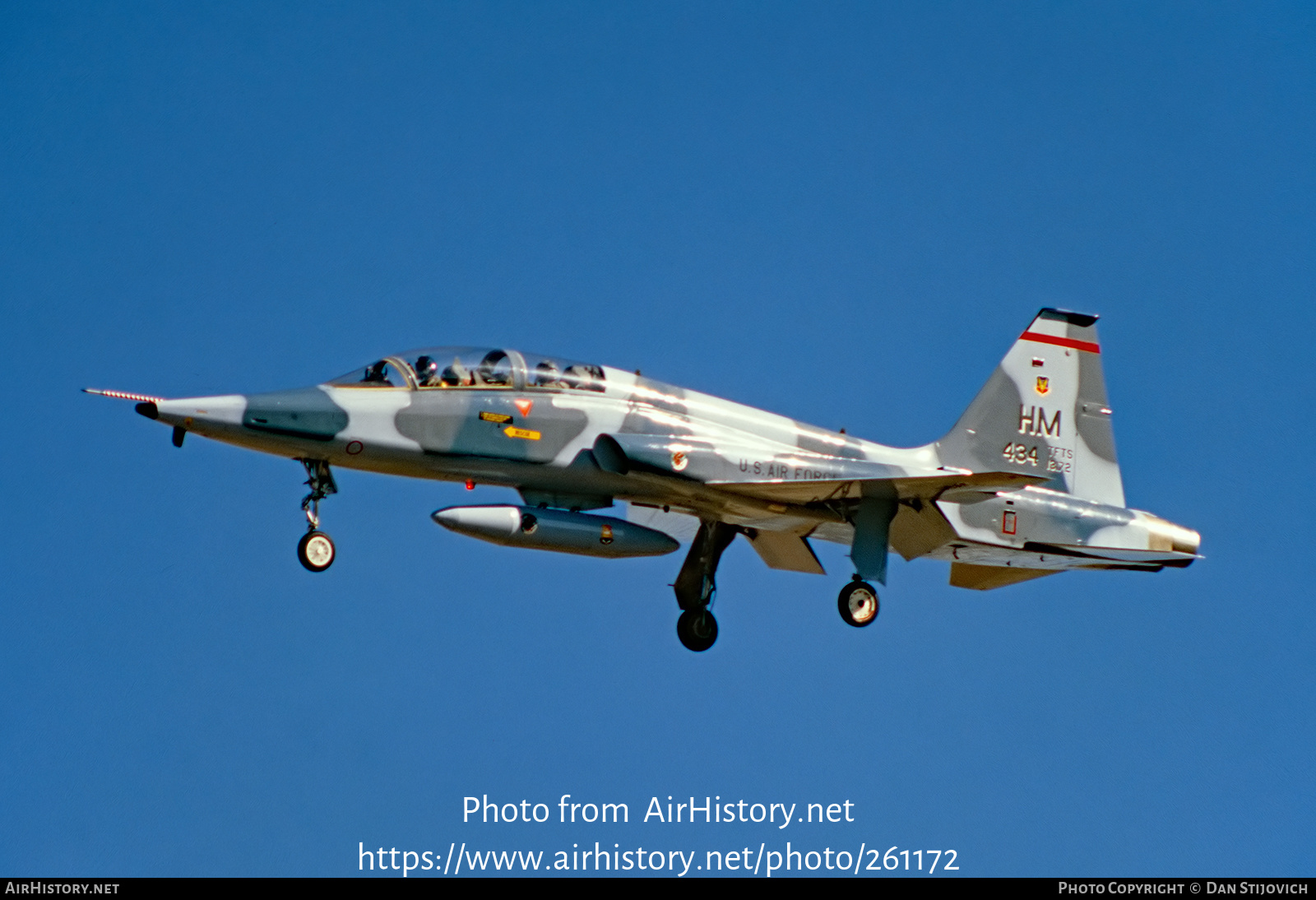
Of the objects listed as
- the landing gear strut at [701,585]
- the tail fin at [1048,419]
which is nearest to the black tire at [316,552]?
the landing gear strut at [701,585]

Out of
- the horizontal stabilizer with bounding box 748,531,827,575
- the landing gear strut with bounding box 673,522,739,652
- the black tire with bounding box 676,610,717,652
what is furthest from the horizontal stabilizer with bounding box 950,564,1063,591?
the black tire with bounding box 676,610,717,652

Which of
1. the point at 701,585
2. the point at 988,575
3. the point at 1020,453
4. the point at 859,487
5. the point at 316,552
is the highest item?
the point at 1020,453

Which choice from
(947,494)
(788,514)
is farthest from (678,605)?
(947,494)

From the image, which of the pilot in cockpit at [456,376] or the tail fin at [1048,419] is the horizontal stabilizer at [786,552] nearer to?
the tail fin at [1048,419]

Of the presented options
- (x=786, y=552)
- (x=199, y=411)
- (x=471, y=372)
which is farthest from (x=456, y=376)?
(x=786, y=552)

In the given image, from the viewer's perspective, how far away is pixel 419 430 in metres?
19.9

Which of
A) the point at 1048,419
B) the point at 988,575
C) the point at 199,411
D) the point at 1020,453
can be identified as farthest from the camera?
the point at 988,575

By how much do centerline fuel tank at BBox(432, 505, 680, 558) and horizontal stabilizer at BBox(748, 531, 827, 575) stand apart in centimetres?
259

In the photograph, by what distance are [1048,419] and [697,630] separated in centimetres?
572

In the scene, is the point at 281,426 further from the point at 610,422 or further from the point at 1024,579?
the point at 1024,579

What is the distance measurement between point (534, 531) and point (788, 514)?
11.9 ft

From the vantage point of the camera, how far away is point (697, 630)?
23.2 meters

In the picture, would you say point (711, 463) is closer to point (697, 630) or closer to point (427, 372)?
point (697, 630)
